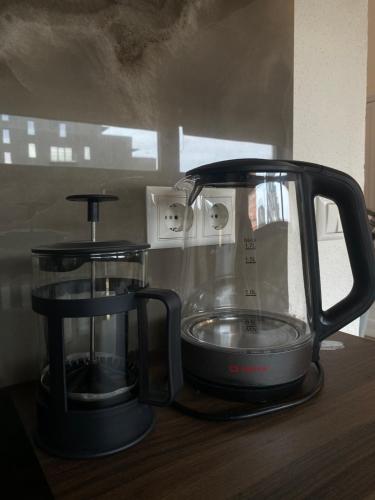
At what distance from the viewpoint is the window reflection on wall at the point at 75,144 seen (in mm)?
506

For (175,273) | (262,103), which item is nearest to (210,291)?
(175,273)

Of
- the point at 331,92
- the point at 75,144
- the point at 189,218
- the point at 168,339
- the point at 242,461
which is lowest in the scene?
the point at 242,461

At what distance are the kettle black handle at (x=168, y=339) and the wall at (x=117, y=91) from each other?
22 cm

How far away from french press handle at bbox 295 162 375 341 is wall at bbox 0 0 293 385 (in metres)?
0.24

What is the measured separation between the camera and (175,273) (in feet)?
2.19

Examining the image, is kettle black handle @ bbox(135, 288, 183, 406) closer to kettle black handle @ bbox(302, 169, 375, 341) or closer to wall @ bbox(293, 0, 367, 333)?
kettle black handle @ bbox(302, 169, 375, 341)

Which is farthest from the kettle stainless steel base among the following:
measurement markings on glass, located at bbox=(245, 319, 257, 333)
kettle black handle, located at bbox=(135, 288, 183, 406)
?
kettle black handle, located at bbox=(135, 288, 183, 406)

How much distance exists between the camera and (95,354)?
0.47 m

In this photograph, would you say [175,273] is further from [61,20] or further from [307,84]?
[307,84]

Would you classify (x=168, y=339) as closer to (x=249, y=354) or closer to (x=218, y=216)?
(x=249, y=354)

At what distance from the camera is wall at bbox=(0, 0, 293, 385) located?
511mm

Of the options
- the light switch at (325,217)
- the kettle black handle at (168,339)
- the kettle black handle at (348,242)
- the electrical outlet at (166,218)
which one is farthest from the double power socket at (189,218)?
the light switch at (325,217)

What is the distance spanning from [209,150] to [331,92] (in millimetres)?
420

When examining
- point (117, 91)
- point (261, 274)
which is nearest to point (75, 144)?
point (117, 91)
